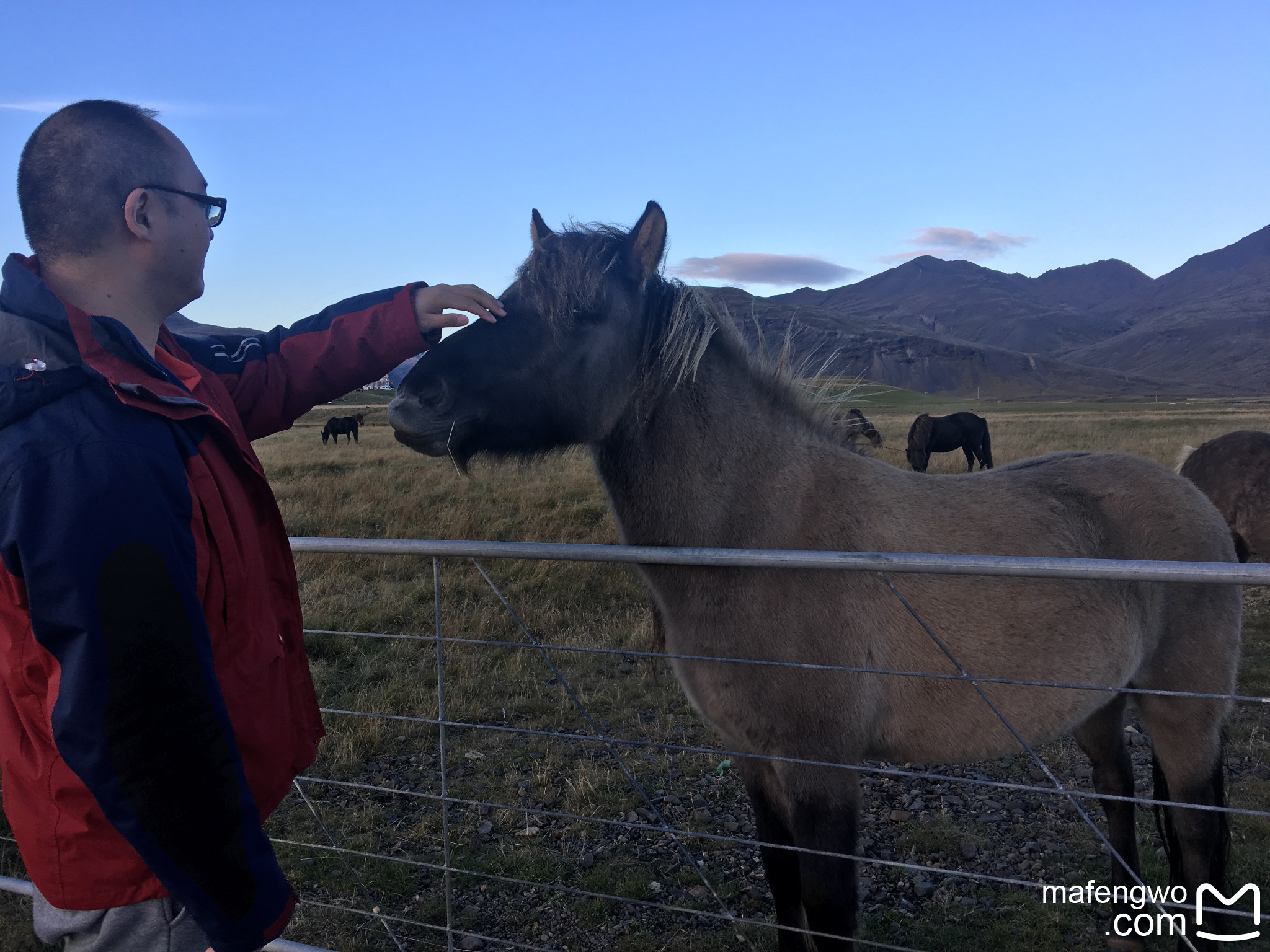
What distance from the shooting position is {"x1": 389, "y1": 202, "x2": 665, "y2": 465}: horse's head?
7.79ft

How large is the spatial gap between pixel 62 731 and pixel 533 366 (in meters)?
1.69

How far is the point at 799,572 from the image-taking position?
8.44 feet

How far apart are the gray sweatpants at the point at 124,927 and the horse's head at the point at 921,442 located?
2274cm

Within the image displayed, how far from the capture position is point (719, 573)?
8.48 ft

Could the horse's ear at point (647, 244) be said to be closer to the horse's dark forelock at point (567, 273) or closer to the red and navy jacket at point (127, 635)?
the horse's dark forelock at point (567, 273)

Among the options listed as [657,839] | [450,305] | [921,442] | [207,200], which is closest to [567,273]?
[450,305]

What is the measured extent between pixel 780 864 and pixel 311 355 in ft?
9.13

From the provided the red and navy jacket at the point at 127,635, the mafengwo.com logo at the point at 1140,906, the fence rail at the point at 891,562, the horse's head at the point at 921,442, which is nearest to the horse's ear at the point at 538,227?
the fence rail at the point at 891,562

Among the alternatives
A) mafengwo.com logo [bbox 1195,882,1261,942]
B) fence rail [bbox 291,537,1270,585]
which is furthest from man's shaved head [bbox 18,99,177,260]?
mafengwo.com logo [bbox 1195,882,1261,942]

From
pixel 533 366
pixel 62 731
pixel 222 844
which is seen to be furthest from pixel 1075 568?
pixel 62 731

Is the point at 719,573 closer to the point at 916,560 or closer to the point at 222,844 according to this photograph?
the point at 916,560

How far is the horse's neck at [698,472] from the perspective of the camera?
8.80ft

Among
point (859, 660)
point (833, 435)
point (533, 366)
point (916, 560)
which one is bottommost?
point (859, 660)

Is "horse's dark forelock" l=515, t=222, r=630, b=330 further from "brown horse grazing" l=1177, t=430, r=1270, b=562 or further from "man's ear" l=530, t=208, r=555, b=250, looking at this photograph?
"brown horse grazing" l=1177, t=430, r=1270, b=562
